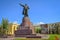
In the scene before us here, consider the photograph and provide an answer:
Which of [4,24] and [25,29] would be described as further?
[4,24]

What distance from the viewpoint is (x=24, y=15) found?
33094mm

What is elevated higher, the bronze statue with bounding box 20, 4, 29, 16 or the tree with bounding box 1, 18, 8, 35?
the bronze statue with bounding box 20, 4, 29, 16

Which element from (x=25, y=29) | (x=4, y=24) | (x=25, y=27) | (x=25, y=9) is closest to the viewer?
(x=25, y=29)

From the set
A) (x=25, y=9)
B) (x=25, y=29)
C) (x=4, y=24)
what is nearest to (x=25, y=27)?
(x=25, y=29)

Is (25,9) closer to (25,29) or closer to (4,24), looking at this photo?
(25,29)

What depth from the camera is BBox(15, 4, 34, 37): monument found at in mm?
29952

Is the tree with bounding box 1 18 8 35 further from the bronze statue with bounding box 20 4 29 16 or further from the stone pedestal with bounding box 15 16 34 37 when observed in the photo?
the stone pedestal with bounding box 15 16 34 37

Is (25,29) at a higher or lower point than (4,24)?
lower

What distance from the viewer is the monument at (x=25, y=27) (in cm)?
2995

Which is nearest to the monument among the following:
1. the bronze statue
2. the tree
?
the bronze statue

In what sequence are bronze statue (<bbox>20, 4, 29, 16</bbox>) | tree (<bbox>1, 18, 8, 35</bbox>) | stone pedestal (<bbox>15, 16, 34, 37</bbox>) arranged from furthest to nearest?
tree (<bbox>1, 18, 8, 35</bbox>) → bronze statue (<bbox>20, 4, 29, 16</bbox>) → stone pedestal (<bbox>15, 16, 34, 37</bbox>)

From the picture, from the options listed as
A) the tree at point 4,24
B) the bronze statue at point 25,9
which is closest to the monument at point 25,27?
the bronze statue at point 25,9

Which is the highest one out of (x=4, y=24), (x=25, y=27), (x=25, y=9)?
(x=25, y=9)

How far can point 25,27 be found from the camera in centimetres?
3130
